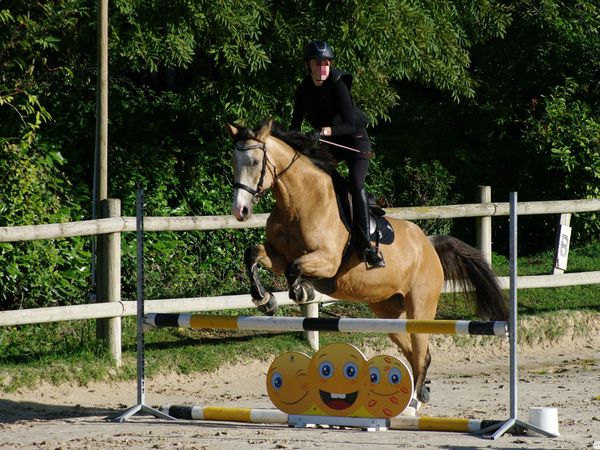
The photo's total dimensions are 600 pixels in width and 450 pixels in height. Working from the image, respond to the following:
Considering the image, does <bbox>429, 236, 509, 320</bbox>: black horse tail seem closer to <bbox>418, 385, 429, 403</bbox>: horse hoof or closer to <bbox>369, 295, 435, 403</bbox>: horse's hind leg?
<bbox>369, 295, 435, 403</bbox>: horse's hind leg

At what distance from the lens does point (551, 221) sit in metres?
16.2

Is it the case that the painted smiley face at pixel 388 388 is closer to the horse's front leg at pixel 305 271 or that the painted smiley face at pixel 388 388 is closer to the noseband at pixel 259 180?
the horse's front leg at pixel 305 271

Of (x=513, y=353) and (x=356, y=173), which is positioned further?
(x=356, y=173)

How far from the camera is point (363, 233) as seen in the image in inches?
341

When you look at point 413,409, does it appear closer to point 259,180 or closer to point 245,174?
point 259,180

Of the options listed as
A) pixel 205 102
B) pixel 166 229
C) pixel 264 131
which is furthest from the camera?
pixel 205 102

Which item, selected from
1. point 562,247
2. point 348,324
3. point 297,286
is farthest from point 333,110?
point 562,247

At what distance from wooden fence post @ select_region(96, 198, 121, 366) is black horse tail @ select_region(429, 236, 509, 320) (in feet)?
9.10

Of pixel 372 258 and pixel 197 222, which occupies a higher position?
pixel 197 222

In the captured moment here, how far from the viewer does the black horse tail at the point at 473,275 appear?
9727 millimetres

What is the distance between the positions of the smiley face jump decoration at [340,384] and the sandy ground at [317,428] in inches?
6.5

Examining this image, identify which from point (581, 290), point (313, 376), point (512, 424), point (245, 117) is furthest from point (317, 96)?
point (581, 290)

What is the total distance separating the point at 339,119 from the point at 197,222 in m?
2.52

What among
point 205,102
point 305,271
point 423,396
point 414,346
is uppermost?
point 205,102
